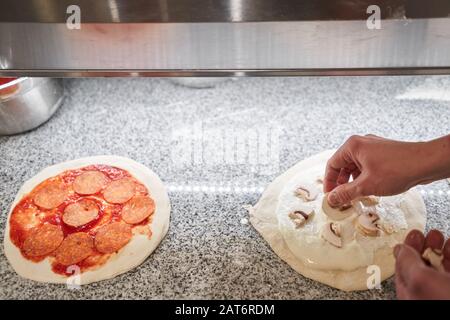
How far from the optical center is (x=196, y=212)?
1.58 m

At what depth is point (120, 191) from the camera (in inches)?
63.5

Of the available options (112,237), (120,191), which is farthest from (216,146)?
(112,237)

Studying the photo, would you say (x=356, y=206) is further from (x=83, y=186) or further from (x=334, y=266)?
(x=83, y=186)

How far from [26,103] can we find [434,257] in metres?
1.63

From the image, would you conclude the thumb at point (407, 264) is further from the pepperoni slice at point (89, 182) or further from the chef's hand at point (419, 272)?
the pepperoni slice at point (89, 182)

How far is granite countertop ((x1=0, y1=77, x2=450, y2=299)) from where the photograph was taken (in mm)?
1375

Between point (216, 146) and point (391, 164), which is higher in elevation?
point (391, 164)

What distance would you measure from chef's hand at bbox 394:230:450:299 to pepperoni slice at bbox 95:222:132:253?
0.86 meters

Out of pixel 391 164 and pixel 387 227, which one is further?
pixel 387 227

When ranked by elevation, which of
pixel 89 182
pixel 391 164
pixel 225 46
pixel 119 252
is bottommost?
pixel 119 252

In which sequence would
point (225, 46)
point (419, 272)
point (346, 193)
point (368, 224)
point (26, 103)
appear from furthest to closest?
1. point (26, 103)
2. point (368, 224)
3. point (346, 193)
4. point (225, 46)
5. point (419, 272)

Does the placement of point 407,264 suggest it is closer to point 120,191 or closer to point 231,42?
point 231,42

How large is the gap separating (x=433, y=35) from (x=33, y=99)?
5.02ft

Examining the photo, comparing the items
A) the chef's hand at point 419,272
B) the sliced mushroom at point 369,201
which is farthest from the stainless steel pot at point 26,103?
the chef's hand at point 419,272
